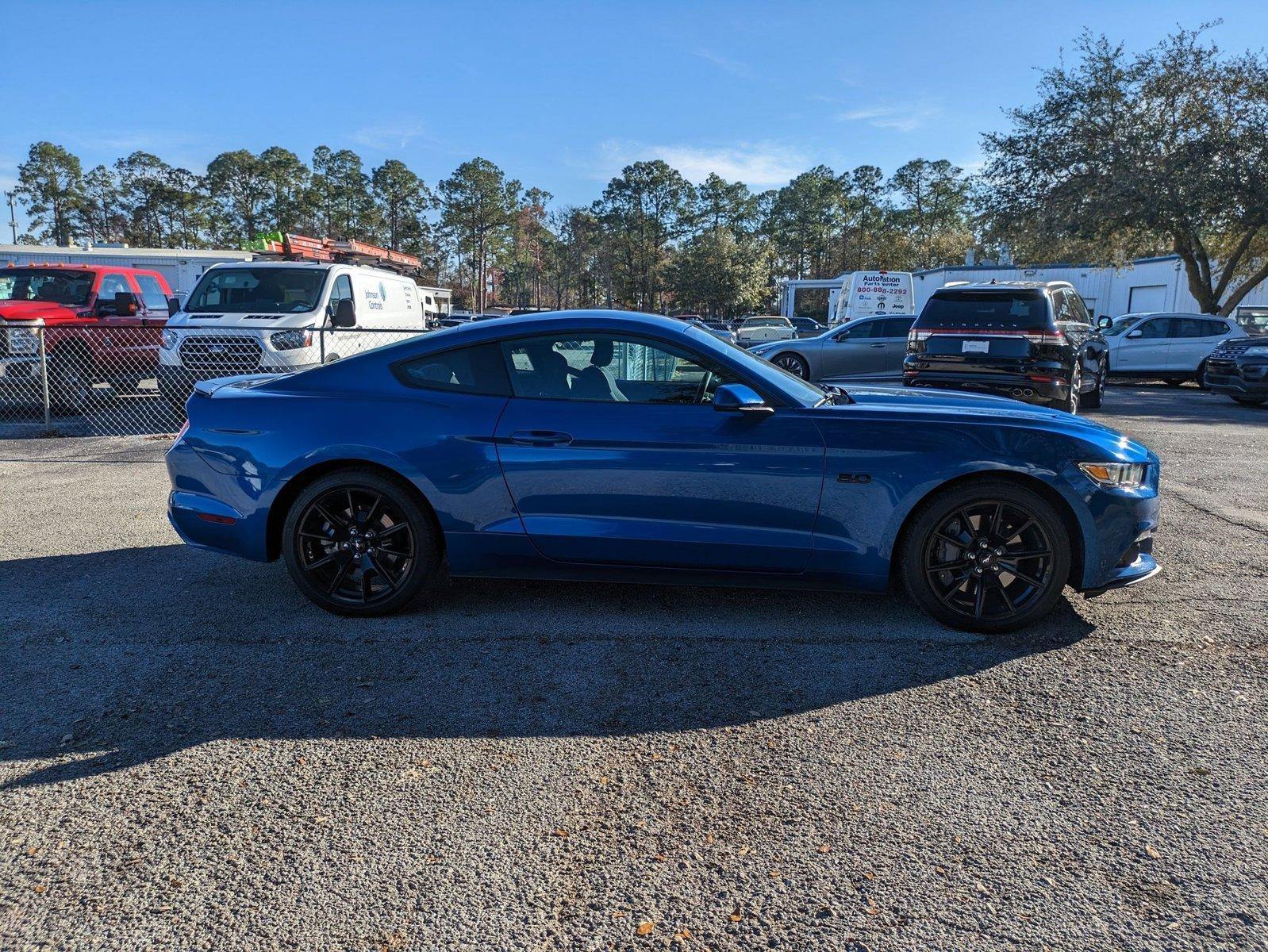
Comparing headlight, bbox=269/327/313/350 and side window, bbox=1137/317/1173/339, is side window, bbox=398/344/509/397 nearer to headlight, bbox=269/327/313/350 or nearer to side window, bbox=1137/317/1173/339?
headlight, bbox=269/327/313/350

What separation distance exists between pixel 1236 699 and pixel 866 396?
2089mm

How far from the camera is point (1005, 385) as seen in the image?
10.5 meters

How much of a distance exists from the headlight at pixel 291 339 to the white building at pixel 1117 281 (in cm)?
2592

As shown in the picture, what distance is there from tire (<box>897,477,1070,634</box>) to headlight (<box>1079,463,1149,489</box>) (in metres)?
0.24

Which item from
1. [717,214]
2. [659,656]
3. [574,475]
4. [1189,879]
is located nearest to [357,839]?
[659,656]

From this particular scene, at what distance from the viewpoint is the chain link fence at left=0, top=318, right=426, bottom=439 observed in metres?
10.0

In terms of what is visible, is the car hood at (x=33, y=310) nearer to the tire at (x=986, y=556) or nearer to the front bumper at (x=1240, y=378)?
the tire at (x=986, y=556)

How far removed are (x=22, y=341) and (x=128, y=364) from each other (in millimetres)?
1208

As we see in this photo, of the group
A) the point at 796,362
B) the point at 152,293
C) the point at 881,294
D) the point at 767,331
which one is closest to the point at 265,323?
the point at 152,293

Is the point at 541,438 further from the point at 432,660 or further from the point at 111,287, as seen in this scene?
the point at 111,287

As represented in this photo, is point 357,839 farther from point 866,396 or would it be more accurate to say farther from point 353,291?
point 353,291

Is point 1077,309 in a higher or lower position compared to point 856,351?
higher

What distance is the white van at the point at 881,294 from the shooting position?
26.5 m

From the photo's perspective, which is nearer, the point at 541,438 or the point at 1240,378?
the point at 541,438
